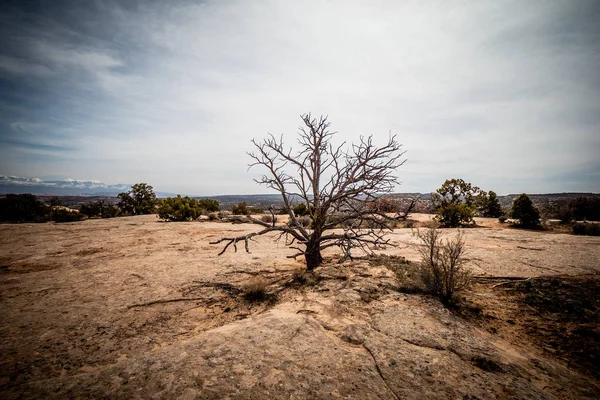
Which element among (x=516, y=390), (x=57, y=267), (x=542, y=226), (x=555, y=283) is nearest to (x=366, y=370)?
(x=516, y=390)

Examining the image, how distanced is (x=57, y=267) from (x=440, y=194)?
19822 millimetres

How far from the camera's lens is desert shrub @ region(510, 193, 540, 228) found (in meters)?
13.1

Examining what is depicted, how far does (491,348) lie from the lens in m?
2.99

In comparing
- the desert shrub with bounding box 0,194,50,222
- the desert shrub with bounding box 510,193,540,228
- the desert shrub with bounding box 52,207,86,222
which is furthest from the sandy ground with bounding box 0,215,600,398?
the desert shrub with bounding box 0,194,50,222

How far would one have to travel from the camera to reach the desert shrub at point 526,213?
43.1ft

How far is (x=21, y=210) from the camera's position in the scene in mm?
16281

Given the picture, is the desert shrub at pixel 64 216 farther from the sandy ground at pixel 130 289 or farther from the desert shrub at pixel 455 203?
the desert shrub at pixel 455 203

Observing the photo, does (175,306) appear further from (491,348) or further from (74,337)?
(491,348)

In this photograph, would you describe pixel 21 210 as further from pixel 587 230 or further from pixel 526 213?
pixel 587 230

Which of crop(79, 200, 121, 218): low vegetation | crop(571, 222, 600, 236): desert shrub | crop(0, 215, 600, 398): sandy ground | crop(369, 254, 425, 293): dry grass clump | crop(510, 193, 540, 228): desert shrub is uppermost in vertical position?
crop(510, 193, 540, 228): desert shrub

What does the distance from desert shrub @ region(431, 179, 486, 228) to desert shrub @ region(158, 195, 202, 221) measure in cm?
1730

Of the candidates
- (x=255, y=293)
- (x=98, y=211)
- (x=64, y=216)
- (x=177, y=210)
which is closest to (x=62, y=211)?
(x=64, y=216)

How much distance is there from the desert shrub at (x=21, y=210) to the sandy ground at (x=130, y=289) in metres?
Answer: 10.9

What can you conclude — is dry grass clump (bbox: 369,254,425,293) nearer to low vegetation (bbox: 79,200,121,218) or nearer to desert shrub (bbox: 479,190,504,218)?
desert shrub (bbox: 479,190,504,218)
